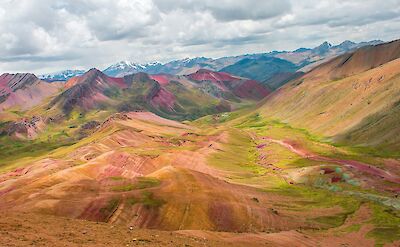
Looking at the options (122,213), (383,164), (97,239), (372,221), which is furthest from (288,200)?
(97,239)

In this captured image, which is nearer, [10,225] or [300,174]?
[10,225]

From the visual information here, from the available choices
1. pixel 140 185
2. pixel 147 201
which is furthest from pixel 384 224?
pixel 140 185

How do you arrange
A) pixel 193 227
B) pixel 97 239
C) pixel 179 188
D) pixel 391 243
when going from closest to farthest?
pixel 97 239 → pixel 391 243 → pixel 193 227 → pixel 179 188

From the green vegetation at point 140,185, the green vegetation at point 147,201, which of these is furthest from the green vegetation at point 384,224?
the green vegetation at point 140,185

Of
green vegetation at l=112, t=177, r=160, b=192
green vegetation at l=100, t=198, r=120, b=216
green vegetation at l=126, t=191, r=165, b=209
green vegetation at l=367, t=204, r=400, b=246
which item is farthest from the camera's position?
green vegetation at l=112, t=177, r=160, b=192

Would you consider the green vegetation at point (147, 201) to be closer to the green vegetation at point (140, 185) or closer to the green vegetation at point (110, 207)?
the green vegetation at point (110, 207)

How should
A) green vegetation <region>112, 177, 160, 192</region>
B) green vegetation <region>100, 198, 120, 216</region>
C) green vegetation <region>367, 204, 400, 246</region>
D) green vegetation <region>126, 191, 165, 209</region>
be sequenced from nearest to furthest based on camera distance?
green vegetation <region>367, 204, 400, 246</region>, green vegetation <region>100, 198, 120, 216</region>, green vegetation <region>126, 191, 165, 209</region>, green vegetation <region>112, 177, 160, 192</region>

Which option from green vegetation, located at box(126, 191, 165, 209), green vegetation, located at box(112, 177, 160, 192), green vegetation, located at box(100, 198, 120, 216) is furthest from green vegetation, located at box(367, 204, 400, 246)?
green vegetation, located at box(100, 198, 120, 216)

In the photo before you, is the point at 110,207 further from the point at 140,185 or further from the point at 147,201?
the point at 140,185

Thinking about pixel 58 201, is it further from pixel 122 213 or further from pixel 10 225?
pixel 10 225

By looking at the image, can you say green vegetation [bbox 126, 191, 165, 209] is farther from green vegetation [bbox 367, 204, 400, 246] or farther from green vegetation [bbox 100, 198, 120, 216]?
green vegetation [bbox 367, 204, 400, 246]

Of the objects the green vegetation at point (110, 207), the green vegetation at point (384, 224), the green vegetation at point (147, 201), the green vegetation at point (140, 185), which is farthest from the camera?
the green vegetation at point (140, 185)
